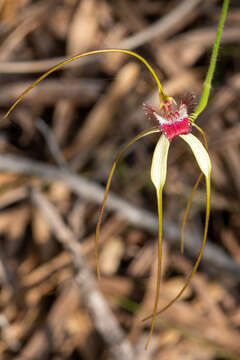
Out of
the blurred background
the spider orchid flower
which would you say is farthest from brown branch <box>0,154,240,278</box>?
the spider orchid flower

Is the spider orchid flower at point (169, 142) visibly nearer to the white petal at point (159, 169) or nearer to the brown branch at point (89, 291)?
the white petal at point (159, 169)

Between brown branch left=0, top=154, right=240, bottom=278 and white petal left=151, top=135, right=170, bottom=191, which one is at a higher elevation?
brown branch left=0, top=154, right=240, bottom=278

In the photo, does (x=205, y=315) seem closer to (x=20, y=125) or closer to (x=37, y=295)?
(x=37, y=295)

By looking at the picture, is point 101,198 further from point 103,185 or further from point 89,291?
point 89,291

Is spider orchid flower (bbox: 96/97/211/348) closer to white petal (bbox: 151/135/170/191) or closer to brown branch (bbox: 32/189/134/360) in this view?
white petal (bbox: 151/135/170/191)

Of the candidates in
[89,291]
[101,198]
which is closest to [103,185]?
[101,198]

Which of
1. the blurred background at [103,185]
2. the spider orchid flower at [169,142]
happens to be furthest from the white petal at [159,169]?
the blurred background at [103,185]

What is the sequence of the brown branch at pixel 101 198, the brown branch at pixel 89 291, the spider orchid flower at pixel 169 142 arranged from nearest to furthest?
the spider orchid flower at pixel 169 142, the brown branch at pixel 89 291, the brown branch at pixel 101 198

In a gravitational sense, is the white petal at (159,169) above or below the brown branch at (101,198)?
below
